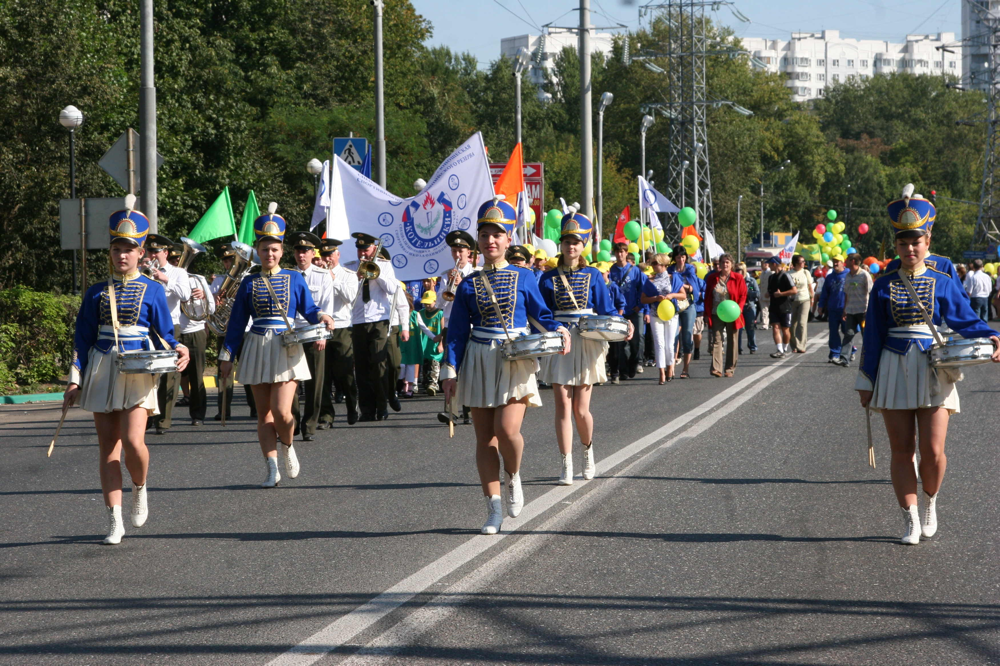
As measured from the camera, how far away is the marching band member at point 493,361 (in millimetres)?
7352

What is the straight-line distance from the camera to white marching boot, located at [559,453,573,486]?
9055 mm

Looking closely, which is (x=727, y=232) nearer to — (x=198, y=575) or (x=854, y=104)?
(x=854, y=104)

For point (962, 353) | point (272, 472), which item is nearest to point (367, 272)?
point (272, 472)

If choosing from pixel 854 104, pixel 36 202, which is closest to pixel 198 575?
pixel 36 202

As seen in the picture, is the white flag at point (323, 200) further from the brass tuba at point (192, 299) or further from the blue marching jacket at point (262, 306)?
the blue marching jacket at point (262, 306)

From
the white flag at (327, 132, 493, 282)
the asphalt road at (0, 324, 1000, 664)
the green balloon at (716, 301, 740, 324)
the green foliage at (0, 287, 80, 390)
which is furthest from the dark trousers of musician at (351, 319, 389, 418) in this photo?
the green balloon at (716, 301, 740, 324)

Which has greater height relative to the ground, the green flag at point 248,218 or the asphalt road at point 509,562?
the green flag at point 248,218

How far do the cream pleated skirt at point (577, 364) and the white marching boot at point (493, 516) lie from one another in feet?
6.44

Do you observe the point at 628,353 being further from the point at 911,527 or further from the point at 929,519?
the point at 911,527

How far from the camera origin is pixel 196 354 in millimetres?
14047

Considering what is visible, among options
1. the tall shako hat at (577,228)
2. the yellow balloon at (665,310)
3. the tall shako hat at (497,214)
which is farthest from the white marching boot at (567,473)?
the yellow balloon at (665,310)

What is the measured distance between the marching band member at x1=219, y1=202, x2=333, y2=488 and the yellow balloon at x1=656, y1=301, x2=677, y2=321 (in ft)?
29.6

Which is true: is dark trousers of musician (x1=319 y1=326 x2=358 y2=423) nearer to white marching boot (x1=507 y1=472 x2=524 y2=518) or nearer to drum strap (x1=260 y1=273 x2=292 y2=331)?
drum strap (x1=260 y1=273 x2=292 y2=331)

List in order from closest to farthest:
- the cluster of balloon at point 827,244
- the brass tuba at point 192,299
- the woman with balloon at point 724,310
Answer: the brass tuba at point 192,299
the woman with balloon at point 724,310
the cluster of balloon at point 827,244
